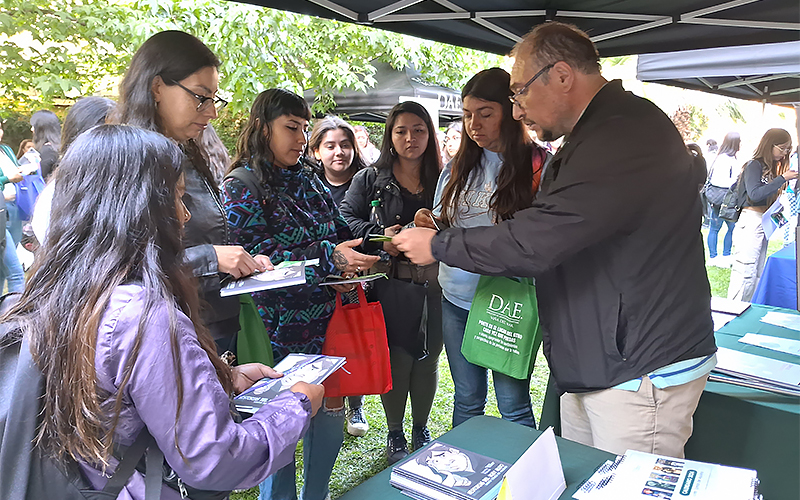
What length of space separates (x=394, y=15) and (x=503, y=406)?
86.1 inches

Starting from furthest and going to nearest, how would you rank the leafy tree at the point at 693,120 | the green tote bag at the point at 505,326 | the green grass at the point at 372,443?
the leafy tree at the point at 693,120 < the green grass at the point at 372,443 < the green tote bag at the point at 505,326

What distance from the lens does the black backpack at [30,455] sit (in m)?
0.86

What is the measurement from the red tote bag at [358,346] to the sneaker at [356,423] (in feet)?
3.81

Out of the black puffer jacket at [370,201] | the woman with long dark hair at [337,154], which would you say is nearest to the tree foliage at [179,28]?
the woman with long dark hair at [337,154]

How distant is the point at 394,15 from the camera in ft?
10.2

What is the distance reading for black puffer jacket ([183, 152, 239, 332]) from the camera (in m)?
1.59

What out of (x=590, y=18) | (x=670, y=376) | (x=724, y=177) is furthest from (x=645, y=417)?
(x=724, y=177)

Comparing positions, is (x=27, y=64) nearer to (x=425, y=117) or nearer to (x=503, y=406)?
(x=425, y=117)

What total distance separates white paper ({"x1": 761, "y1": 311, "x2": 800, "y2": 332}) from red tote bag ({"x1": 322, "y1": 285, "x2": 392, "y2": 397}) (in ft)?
5.95

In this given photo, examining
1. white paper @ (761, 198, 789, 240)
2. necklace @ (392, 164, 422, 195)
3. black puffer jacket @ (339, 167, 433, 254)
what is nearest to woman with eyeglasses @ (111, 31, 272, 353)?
black puffer jacket @ (339, 167, 433, 254)

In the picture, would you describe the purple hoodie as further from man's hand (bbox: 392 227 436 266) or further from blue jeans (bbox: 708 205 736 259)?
blue jeans (bbox: 708 205 736 259)

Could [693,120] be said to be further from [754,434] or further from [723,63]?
[754,434]

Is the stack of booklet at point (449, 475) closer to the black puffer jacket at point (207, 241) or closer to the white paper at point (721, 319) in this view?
the black puffer jacket at point (207, 241)

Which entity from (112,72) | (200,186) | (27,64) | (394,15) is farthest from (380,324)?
(112,72)
